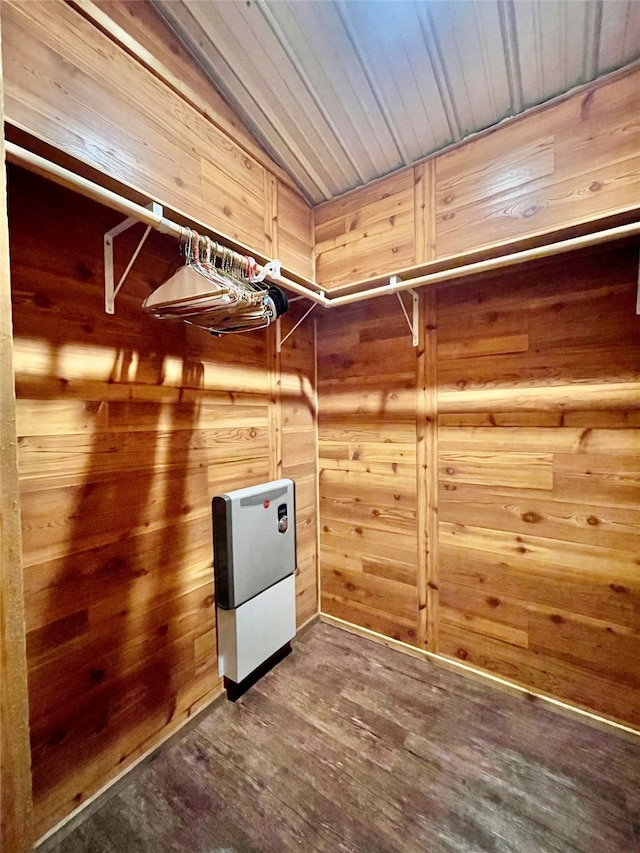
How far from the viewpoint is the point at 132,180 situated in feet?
4.30

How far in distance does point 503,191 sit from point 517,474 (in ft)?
4.31

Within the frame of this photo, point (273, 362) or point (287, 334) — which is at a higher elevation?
point (287, 334)

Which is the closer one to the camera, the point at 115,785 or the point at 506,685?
the point at 115,785

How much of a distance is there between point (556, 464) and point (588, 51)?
161 cm

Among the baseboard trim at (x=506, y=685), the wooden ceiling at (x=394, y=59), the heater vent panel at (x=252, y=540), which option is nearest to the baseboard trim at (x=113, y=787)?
the heater vent panel at (x=252, y=540)

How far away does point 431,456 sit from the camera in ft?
6.29

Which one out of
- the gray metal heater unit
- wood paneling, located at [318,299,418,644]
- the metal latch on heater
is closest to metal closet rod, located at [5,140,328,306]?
the gray metal heater unit

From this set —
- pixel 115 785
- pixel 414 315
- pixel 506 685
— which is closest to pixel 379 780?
pixel 506 685

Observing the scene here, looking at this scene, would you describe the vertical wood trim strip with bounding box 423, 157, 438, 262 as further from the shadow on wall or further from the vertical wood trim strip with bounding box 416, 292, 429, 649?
the shadow on wall

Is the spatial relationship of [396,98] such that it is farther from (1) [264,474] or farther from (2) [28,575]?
(2) [28,575]

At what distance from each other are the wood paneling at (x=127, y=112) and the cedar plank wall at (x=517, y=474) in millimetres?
944

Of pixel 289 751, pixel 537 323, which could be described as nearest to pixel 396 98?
pixel 537 323

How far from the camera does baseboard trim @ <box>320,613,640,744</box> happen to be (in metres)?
1.52

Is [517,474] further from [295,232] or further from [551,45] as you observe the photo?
[295,232]
